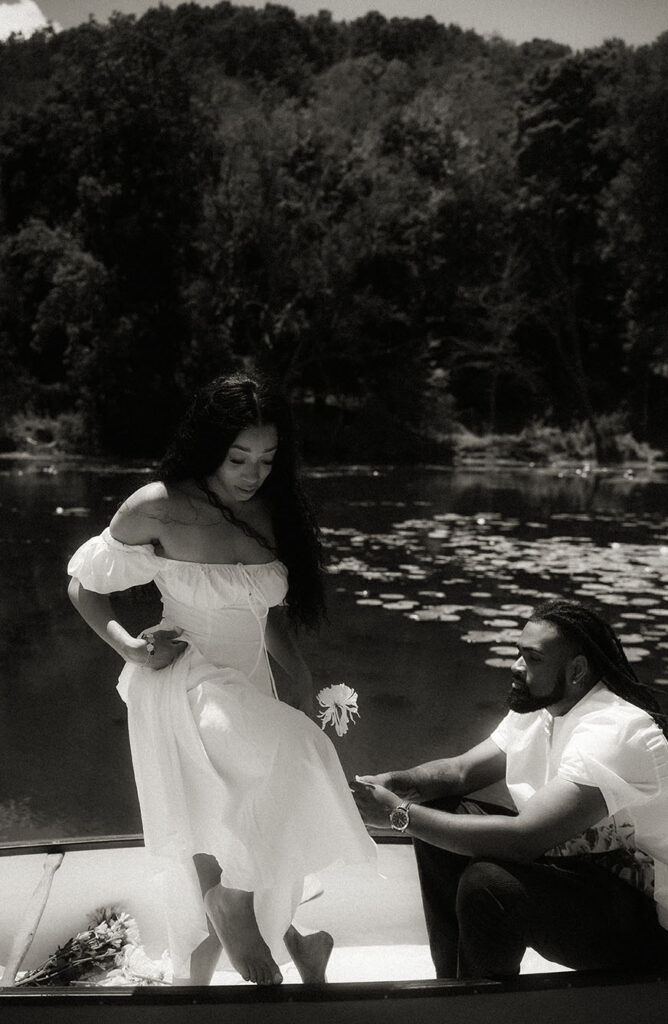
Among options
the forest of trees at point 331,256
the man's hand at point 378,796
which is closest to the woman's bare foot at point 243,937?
the man's hand at point 378,796

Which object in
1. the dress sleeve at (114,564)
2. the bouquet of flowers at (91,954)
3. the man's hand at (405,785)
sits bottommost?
the bouquet of flowers at (91,954)

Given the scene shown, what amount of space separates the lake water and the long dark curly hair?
5.62 feet

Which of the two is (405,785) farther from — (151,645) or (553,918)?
(151,645)

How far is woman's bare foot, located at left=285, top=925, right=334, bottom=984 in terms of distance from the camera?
1.74 metres

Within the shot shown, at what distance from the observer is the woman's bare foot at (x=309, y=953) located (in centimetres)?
174

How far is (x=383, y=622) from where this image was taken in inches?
287

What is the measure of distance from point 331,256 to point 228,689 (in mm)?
19319

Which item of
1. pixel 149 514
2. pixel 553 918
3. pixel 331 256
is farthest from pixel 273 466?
pixel 331 256

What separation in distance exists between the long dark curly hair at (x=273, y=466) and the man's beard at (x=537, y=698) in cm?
44

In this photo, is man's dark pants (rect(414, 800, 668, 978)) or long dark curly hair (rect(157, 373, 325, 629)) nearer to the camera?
man's dark pants (rect(414, 800, 668, 978))

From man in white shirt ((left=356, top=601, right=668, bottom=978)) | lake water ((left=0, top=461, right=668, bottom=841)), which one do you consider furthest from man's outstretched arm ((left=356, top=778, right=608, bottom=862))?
lake water ((left=0, top=461, right=668, bottom=841))

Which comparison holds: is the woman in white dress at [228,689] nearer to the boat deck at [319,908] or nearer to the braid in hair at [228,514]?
the braid in hair at [228,514]

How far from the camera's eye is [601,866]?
1.65 meters

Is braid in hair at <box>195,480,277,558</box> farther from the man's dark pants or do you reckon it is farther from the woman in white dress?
the man's dark pants
